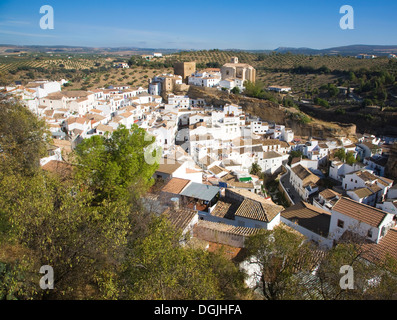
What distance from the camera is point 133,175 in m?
11.2

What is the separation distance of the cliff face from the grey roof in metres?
26.8

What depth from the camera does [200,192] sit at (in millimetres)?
13656

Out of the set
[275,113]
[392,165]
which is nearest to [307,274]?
[392,165]

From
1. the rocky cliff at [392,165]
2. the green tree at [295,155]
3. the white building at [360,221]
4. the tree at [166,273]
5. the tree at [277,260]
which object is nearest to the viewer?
the tree at [166,273]

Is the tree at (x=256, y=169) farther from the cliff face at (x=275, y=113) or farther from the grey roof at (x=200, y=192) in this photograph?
the grey roof at (x=200, y=192)

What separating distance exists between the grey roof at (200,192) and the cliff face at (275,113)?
88.0ft

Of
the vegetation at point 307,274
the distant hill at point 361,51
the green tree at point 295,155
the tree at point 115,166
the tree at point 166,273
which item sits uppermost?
the distant hill at point 361,51

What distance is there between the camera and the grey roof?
1324cm

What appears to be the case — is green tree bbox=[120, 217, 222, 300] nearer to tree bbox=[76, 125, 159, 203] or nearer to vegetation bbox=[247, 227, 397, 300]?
vegetation bbox=[247, 227, 397, 300]

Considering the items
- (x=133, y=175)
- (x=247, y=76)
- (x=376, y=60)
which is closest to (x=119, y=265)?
(x=133, y=175)

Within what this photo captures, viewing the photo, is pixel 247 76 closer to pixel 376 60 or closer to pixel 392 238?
pixel 376 60

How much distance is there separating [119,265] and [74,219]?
56.1 inches

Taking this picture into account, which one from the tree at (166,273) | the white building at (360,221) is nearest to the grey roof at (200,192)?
the white building at (360,221)

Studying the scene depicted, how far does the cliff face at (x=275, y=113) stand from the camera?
121ft
